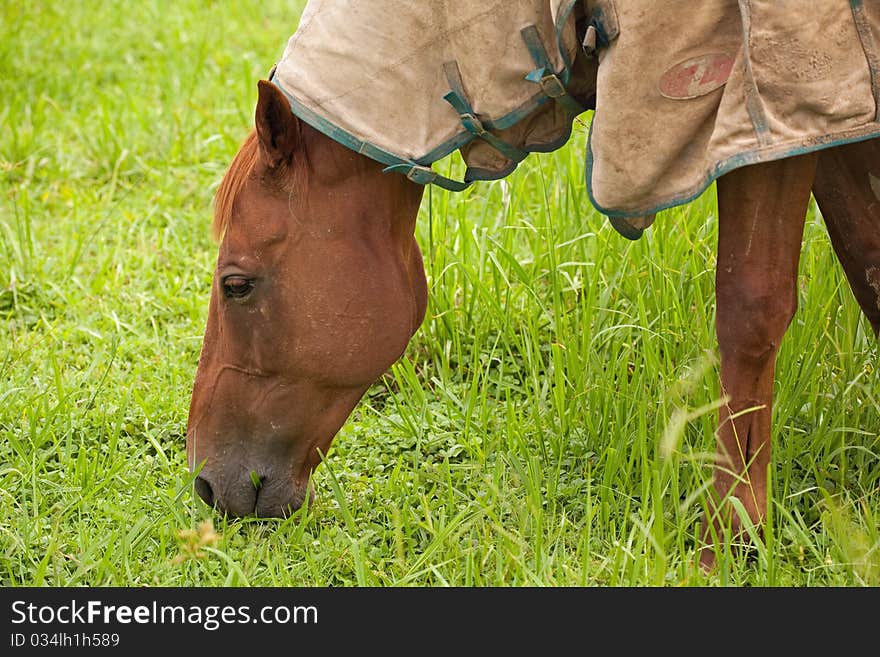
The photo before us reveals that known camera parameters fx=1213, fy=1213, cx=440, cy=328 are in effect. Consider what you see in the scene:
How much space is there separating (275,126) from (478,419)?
1.28m

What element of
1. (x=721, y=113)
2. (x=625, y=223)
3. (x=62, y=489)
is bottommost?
(x=62, y=489)

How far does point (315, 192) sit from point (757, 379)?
3.60ft

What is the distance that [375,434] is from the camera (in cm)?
364

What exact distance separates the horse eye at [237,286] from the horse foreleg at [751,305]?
1083mm

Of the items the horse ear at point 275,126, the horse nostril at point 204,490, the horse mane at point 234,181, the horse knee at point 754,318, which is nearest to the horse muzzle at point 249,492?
the horse nostril at point 204,490

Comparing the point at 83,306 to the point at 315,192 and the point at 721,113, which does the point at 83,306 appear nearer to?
the point at 315,192

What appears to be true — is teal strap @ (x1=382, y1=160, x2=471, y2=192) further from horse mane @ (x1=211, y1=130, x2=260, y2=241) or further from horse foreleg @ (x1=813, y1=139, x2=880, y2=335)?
horse foreleg @ (x1=813, y1=139, x2=880, y2=335)

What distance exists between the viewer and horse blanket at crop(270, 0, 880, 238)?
243 centimetres

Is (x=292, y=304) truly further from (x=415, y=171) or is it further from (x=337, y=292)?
(x=415, y=171)

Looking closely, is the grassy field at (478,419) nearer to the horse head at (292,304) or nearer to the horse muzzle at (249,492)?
the horse muzzle at (249,492)

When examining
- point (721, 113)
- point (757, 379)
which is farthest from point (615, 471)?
point (721, 113)

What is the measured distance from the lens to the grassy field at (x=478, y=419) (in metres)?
2.88

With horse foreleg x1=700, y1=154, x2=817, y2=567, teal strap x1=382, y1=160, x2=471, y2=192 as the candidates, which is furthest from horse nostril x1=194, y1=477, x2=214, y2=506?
horse foreleg x1=700, y1=154, x2=817, y2=567
